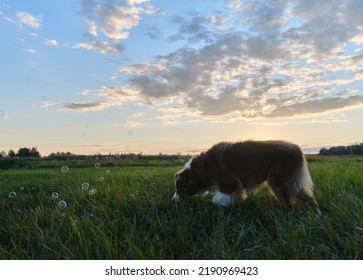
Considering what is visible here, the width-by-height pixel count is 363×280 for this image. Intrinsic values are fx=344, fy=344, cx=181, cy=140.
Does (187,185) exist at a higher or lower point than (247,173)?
lower

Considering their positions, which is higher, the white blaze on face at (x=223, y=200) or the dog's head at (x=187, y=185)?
the dog's head at (x=187, y=185)

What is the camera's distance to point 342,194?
606 cm

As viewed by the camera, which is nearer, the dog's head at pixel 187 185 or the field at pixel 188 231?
the field at pixel 188 231

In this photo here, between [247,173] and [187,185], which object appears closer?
[247,173]

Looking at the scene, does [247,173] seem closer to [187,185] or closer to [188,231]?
[187,185]

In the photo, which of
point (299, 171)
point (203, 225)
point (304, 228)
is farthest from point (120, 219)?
point (299, 171)

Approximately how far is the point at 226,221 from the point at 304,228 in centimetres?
112

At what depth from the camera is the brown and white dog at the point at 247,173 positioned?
18.6 ft

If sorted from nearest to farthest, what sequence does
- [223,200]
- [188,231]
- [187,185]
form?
[188,231]
[223,200]
[187,185]

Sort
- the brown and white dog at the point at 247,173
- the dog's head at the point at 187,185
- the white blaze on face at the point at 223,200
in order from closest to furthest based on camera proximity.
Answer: the brown and white dog at the point at 247,173 → the white blaze on face at the point at 223,200 → the dog's head at the point at 187,185

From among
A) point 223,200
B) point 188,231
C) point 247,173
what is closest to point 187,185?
point 223,200

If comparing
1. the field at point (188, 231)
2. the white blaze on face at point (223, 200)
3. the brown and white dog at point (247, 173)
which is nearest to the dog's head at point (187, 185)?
the brown and white dog at point (247, 173)

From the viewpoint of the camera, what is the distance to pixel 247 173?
240 inches

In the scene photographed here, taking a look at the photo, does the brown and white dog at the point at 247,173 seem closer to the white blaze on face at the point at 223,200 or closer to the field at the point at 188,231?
the white blaze on face at the point at 223,200
